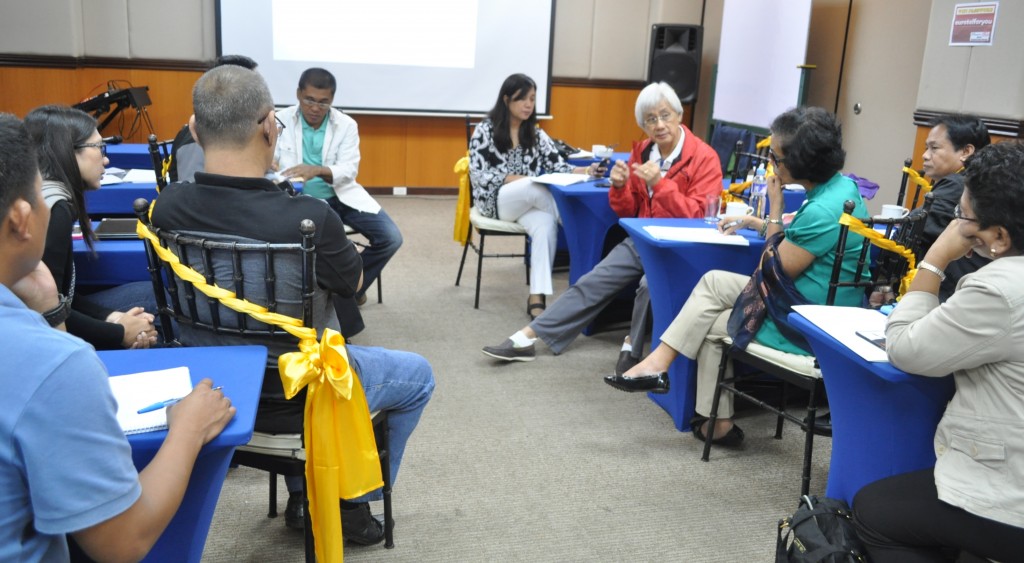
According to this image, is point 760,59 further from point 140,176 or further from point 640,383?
point 140,176

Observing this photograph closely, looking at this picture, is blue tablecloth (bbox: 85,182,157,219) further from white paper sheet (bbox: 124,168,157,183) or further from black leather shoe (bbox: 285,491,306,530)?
black leather shoe (bbox: 285,491,306,530)

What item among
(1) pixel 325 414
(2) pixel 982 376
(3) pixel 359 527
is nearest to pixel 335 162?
(3) pixel 359 527

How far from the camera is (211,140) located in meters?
1.82

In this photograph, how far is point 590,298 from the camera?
3.67 meters

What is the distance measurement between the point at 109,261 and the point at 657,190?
2.15 m

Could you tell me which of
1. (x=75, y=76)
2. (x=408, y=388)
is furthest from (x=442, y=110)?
(x=408, y=388)

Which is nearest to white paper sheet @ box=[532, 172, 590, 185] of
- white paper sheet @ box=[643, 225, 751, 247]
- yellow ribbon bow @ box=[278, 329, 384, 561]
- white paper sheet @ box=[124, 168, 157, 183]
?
white paper sheet @ box=[643, 225, 751, 247]

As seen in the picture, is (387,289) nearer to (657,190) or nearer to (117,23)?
(657,190)

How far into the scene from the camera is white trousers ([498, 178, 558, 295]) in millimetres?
4184

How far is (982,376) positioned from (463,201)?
3260mm

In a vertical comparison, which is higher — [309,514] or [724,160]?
[724,160]

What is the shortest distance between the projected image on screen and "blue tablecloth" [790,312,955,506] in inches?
218

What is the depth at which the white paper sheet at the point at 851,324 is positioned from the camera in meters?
1.80

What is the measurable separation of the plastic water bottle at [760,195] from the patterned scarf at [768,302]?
509 millimetres
